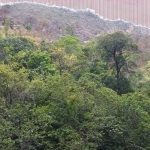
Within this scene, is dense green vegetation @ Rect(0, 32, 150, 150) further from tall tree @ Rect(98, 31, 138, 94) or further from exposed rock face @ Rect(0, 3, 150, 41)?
exposed rock face @ Rect(0, 3, 150, 41)

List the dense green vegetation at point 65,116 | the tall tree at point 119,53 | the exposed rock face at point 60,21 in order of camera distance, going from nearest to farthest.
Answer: the dense green vegetation at point 65,116
the tall tree at point 119,53
the exposed rock face at point 60,21

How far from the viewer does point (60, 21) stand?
79125 millimetres

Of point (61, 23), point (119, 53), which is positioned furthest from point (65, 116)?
point (61, 23)

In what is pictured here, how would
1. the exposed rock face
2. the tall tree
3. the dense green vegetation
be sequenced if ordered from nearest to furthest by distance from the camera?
1. the dense green vegetation
2. the tall tree
3. the exposed rock face

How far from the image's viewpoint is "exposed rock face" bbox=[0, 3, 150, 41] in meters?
70.1

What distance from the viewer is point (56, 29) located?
240ft

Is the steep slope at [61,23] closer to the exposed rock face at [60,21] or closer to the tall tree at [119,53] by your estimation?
the exposed rock face at [60,21]

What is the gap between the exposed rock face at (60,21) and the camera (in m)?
70.1

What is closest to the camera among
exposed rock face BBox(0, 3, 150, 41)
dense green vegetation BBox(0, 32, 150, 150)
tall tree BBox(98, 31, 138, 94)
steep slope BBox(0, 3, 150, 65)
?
dense green vegetation BBox(0, 32, 150, 150)

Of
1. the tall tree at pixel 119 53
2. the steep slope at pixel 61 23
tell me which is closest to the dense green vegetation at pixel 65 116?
the tall tree at pixel 119 53

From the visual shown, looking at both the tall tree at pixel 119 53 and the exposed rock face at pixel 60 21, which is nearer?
the tall tree at pixel 119 53

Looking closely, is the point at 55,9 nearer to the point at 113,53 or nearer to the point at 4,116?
the point at 113,53

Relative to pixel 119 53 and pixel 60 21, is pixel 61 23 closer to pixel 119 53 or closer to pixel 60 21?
pixel 60 21

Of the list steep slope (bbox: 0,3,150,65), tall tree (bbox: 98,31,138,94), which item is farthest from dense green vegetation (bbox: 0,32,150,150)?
steep slope (bbox: 0,3,150,65)
